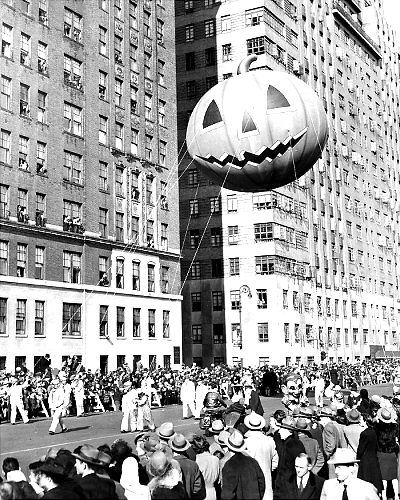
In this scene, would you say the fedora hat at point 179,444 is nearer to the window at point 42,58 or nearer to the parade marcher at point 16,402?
the parade marcher at point 16,402

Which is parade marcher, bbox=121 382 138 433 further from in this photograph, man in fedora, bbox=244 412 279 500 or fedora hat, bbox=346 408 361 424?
man in fedora, bbox=244 412 279 500

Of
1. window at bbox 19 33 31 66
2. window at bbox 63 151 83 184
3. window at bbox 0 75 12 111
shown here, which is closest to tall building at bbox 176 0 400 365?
window at bbox 63 151 83 184

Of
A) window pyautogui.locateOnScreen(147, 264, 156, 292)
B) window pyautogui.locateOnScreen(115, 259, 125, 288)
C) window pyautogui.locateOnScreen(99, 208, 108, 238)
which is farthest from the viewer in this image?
window pyautogui.locateOnScreen(147, 264, 156, 292)

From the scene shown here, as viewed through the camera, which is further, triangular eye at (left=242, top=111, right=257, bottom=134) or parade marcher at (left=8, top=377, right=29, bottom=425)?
parade marcher at (left=8, top=377, right=29, bottom=425)

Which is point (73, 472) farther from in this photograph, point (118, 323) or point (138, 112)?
Answer: point (138, 112)

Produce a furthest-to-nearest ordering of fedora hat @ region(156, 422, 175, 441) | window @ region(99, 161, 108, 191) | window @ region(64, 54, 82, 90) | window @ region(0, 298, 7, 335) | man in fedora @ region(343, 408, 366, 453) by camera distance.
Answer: window @ region(99, 161, 108, 191)
window @ region(64, 54, 82, 90)
window @ region(0, 298, 7, 335)
man in fedora @ region(343, 408, 366, 453)
fedora hat @ region(156, 422, 175, 441)

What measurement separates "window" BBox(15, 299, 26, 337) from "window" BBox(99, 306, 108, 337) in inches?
280

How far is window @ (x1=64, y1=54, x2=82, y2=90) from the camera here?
48312 mm

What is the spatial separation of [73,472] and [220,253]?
209 ft

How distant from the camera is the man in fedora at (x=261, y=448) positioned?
10008mm

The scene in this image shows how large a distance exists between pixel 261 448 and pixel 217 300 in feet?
203

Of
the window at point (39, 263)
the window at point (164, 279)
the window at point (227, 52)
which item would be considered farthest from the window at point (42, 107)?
the window at point (227, 52)

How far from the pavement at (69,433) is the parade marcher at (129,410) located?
429 millimetres

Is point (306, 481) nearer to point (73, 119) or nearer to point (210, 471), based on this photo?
point (210, 471)
